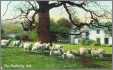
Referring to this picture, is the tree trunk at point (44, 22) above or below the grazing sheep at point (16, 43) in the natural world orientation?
above

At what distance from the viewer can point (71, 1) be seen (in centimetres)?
375

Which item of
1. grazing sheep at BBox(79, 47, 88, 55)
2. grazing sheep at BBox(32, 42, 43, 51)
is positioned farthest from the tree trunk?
grazing sheep at BBox(79, 47, 88, 55)

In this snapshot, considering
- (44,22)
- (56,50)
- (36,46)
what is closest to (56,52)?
(56,50)

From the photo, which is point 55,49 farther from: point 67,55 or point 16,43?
point 16,43

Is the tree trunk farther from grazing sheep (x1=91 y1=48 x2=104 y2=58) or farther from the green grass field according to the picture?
grazing sheep (x1=91 y1=48 x2=104 y2=58)

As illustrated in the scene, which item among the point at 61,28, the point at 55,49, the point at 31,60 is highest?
the point at 61,28

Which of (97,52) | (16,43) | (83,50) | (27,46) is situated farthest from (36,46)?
(97,52)

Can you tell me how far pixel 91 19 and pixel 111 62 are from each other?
0.46 m

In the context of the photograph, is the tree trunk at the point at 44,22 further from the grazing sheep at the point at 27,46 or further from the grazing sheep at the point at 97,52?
the grazing sheep at the point at 97,52

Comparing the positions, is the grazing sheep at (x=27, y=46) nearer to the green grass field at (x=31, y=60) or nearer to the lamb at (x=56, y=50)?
the green grass field at (x=31, y=60)

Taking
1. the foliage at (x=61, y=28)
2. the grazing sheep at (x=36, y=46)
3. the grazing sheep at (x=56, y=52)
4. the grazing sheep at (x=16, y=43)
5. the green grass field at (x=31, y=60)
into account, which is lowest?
the green grass field at (x=31, y=60)

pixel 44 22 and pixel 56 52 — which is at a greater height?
pixel 44 22

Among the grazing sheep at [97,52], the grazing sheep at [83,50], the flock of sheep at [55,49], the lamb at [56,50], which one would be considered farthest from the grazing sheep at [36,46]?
the grazing sheep at [97,52]

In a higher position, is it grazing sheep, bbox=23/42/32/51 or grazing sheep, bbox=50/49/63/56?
grazing sheep, bbox=23/42/32/51
